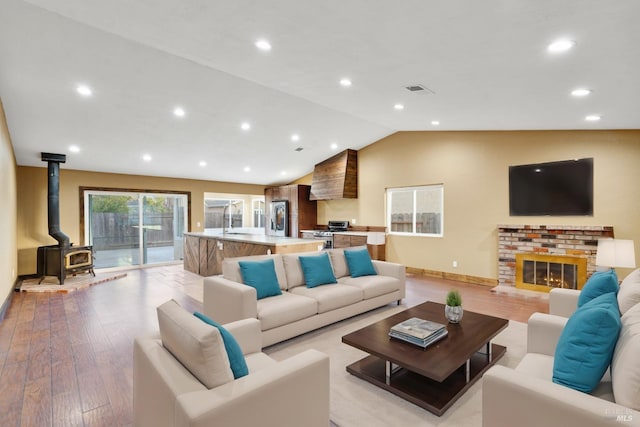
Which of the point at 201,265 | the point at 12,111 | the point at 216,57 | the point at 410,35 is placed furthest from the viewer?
the point at 201,265

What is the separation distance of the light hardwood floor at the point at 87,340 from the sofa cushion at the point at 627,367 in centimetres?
260

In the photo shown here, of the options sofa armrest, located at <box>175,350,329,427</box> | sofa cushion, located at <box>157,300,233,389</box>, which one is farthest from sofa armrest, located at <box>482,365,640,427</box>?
sofa cushion, located at <box>157,300,233,389</box>

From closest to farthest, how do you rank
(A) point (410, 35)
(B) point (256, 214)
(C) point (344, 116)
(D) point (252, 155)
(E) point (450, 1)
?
(E) point (450, 1)
(A) point (410, 35)
(C) point (344, 116)
(D) point (252, 155)
(B) point (256, 214)

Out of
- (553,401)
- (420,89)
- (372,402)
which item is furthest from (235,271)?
(420,89)

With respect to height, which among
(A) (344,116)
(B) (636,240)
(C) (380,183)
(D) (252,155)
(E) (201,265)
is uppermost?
(A) (344,116)

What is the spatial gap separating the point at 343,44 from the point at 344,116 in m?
3.19

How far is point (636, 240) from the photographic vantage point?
4.50 metres

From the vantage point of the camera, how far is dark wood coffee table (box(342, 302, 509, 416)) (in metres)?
2.12

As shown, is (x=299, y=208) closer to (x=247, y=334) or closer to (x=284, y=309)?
(x=284, y=309)

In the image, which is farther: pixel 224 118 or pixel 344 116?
pixel 344 116

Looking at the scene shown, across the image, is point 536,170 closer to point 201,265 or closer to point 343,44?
point 343,44

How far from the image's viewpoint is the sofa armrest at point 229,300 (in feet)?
9.53

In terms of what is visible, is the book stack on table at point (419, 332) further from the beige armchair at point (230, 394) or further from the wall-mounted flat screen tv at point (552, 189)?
the wall-mounted flat screen tv at point (552, 189)

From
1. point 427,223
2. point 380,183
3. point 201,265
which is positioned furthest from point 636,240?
point 201,265
